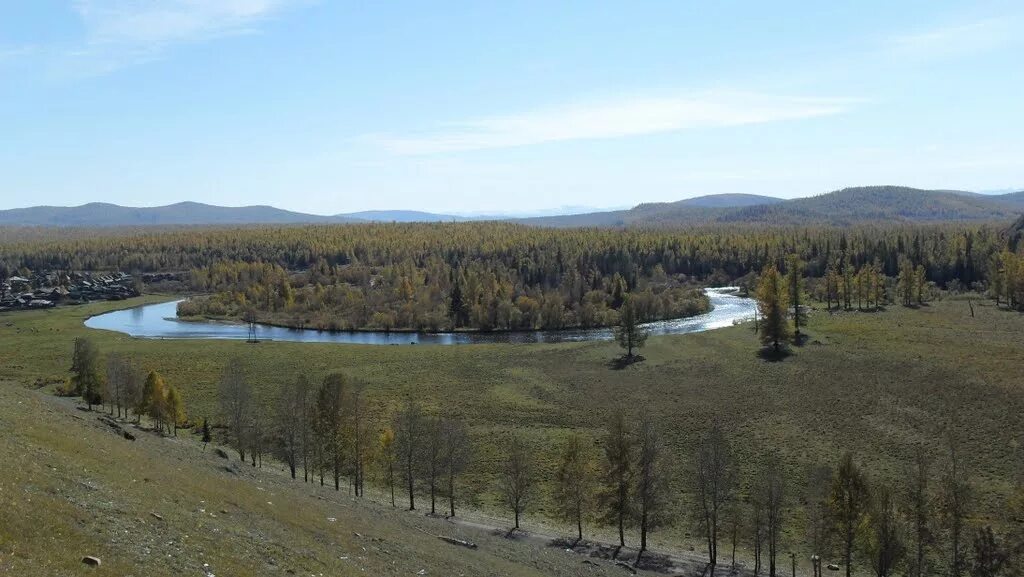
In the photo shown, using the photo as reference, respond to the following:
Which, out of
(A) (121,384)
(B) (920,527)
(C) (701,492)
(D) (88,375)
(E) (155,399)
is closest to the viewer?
(B) (920,527)

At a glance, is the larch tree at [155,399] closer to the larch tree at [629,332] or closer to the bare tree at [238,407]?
the bare tree at [238,407]

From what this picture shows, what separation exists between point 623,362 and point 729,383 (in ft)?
62.4

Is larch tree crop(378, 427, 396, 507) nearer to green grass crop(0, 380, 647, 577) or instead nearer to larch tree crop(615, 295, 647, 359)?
green grass crop(0, 380, 647, 577)

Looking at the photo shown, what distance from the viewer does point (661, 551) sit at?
142ft

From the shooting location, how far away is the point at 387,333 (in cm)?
15338

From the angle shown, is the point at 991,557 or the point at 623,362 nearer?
the point at 991,557

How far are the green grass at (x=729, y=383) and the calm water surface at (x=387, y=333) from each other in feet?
54.8

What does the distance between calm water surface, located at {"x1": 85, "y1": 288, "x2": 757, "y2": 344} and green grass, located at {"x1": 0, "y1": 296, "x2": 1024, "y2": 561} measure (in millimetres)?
16690

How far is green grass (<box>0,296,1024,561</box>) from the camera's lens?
195 feet

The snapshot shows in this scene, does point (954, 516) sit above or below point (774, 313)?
below

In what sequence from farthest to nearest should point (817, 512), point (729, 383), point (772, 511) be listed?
point (729, 383) → point (817, 512) → point (772, 511)

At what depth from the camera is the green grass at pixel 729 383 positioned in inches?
2339

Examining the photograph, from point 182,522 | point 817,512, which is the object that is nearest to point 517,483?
point 817,512

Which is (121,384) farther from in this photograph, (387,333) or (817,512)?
(387,333)
